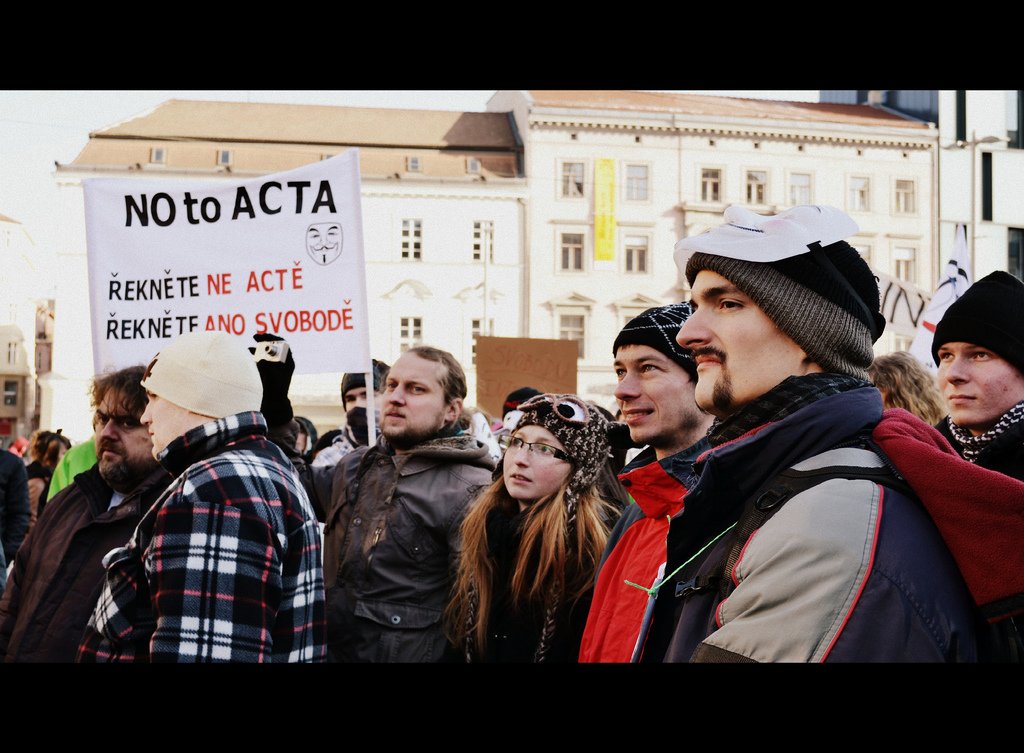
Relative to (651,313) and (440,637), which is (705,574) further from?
(440,637)

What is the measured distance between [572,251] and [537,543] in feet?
103

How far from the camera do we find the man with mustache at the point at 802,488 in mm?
1388

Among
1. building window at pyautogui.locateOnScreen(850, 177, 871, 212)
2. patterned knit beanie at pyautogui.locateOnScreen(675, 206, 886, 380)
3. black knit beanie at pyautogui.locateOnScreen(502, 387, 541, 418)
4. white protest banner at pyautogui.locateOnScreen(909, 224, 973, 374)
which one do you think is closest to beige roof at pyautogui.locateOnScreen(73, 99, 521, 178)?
building window at pyautogui.locateOnScreen(850, 177, 871, 212)

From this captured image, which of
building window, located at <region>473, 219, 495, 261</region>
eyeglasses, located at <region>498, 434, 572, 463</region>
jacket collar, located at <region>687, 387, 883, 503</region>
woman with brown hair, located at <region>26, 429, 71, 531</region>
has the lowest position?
woman with brown hair, located at <region>26, 429, 71, 531</region>

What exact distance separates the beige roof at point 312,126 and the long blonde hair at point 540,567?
107 feet

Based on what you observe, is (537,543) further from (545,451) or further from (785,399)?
(785,399)

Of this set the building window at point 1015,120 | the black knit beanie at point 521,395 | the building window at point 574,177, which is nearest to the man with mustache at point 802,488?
the black knit beanie at point 521,395

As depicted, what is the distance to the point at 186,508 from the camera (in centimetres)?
231

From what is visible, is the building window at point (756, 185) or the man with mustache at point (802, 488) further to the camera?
the building window at point (756, 185)

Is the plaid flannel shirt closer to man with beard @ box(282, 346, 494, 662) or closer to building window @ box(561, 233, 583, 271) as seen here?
man with beard @ box(282, 346, 494, 662)

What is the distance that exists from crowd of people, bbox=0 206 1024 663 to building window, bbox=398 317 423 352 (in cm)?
2894

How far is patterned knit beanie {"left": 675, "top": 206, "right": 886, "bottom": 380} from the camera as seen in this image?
178 centimetres

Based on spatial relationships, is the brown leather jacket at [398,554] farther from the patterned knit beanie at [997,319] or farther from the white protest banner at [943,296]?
the white protest banner at [943,296]

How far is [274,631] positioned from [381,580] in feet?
4.23
